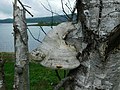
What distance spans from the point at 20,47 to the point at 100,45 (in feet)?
5.56

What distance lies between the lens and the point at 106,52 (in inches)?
76.5

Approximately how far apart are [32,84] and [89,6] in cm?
1359

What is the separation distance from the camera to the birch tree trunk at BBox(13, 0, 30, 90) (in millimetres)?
3504

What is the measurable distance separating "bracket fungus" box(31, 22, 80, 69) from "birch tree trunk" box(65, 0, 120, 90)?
0.11m

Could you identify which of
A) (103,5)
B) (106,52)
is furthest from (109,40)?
(103,5)

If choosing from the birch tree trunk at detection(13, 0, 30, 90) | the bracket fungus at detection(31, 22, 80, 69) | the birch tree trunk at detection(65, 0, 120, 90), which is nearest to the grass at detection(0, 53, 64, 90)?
the birch tree trunk at detection(13, 0, 30, 90)

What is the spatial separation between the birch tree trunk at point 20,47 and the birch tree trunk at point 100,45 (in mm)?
1533

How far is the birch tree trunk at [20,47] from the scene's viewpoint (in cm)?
350

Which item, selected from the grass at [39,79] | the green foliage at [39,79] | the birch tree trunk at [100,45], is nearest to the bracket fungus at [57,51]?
the birch tree trunk at [100,45]

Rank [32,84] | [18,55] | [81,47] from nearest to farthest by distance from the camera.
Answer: [81,47], [18,55], [32,84]

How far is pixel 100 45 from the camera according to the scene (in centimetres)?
193

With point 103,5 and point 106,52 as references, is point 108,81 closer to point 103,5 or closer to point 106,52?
point 106,52

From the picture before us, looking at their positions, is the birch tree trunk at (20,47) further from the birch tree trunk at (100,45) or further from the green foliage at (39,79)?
the green foliage at (39,79)

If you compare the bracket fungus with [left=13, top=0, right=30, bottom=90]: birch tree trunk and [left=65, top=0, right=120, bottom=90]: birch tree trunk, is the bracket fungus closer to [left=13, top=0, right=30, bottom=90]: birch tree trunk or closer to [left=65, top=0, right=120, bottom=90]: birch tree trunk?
[left=65, top=0, right=120, bottom=90]: birch tree trunk
